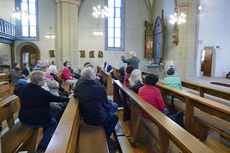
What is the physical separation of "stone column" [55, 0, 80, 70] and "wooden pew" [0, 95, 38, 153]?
317 inches

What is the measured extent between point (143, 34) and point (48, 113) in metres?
13.1

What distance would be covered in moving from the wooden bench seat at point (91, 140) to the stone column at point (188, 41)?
7706 mm

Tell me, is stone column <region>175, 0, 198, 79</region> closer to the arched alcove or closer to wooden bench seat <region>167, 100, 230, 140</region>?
wooden bench seat <region>167, 100, 230, 140</region>

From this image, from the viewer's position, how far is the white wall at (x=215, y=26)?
11180 millimetres

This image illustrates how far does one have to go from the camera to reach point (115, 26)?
46.5ft

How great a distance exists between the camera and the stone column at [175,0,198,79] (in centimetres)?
856

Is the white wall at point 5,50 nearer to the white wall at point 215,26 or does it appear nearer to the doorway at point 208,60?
the white wall at point 215,26

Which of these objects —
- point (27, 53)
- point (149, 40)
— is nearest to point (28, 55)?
point (27, 53)

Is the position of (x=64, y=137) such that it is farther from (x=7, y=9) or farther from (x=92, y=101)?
(x=7, y=9)

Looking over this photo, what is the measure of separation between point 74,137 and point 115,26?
1338 cm

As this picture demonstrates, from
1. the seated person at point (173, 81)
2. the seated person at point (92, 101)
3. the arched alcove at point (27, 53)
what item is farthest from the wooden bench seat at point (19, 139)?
the arched alcove at point (27, 53)

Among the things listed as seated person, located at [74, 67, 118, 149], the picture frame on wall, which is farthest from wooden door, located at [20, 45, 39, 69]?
seated person, located at [74, 67, 118, 149]

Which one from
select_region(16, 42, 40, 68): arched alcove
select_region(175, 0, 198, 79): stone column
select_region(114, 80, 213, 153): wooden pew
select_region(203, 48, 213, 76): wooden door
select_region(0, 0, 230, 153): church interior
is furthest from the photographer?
select_region(16, 42, 40, 68): arched alcove

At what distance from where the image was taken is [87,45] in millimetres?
13773
